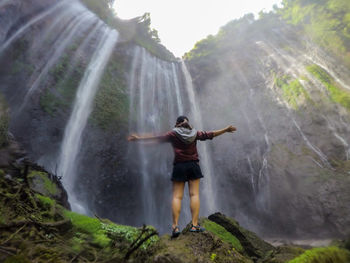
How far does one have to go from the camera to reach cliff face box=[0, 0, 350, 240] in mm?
10541

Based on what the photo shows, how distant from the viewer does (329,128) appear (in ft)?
36.6

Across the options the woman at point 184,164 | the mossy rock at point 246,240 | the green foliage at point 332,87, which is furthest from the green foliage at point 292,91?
the woman at point 184,164

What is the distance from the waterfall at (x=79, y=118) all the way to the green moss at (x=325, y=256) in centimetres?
1009

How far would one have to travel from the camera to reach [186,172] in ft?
10.7

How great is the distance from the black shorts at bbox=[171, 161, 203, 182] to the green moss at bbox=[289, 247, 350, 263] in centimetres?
161

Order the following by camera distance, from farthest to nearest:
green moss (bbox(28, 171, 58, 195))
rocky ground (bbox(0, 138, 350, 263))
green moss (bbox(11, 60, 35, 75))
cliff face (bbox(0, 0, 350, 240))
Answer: green moss (bbox(11, 60, 35, 75)) → cliff face (bbox(0, 0, 350, 240)) → green moss (bbox(28, 171, 58, 195)) → rocky ground (bbox(0, 138, 350, 263))

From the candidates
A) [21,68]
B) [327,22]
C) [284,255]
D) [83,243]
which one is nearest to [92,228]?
[83,243]

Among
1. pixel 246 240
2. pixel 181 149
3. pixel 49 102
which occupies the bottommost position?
pixel 246 240

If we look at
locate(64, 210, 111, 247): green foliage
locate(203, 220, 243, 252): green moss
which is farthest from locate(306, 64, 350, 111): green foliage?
locate(64, 210, 111, 247): green foliage

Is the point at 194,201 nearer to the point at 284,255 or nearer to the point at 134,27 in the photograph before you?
the point at 284,255

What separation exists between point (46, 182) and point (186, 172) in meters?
5.51

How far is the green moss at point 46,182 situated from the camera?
246 inches

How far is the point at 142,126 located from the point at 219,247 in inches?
517

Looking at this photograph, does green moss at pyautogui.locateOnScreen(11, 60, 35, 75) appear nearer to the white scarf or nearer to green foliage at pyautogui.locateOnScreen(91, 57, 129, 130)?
green foliage at pyautogui.locateOnScreen(91, 57, 129, 130)
